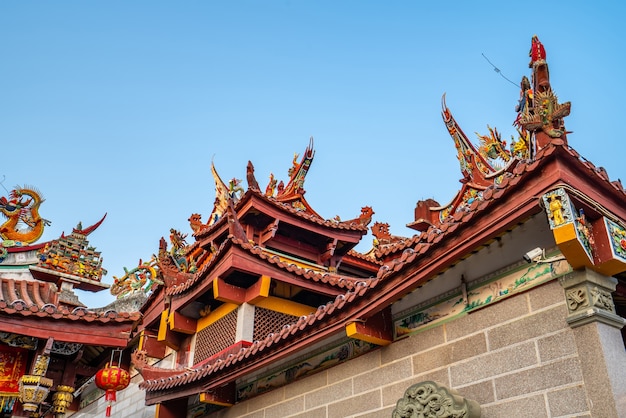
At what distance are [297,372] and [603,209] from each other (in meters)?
4.44

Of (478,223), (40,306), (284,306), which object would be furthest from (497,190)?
(40,306)

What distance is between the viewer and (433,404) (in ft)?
18.0

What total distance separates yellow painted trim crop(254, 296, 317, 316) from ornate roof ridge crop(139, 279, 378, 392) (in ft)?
6.29

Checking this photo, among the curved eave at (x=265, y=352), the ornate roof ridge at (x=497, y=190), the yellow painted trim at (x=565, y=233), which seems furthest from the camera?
the curved eave at (x=265, y=352)

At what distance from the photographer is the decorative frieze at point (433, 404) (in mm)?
5238

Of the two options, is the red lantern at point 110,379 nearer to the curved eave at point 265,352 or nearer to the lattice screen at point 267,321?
the curved eave at point 265,352

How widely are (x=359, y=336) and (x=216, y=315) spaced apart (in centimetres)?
568

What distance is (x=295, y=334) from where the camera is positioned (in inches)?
284

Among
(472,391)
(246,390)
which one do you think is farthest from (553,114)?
(246,390)

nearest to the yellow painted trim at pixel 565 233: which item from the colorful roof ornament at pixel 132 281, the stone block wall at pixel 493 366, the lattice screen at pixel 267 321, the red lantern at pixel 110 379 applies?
the stone block wall at pixel 493 366

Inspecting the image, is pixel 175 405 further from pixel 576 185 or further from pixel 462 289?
pixel 576 185

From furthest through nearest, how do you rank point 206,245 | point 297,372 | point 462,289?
point 206,245 < point 297,372 < point 462,289

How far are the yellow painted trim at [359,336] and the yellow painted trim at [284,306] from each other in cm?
459

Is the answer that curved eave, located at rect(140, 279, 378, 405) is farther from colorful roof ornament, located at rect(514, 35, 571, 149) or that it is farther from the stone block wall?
colorful roof ornament, located at rect(514, 35, 571, 149)
